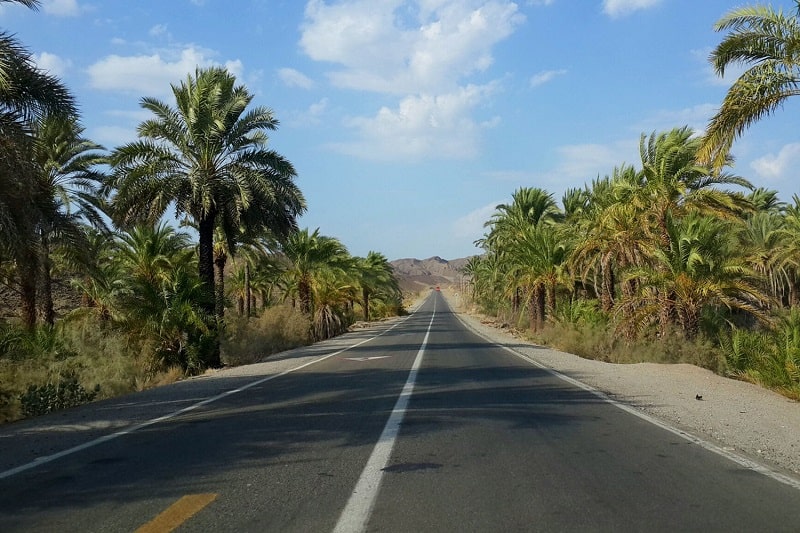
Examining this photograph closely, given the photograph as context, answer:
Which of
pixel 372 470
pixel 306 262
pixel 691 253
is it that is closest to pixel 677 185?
pixel 691 253

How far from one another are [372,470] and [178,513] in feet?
6.75

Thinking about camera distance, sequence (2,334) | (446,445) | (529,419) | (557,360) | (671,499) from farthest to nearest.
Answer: (557,360) → (2,334) → (529,419) → (446,445) → (671,499)

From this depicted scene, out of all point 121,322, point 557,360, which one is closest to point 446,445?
point 557,360

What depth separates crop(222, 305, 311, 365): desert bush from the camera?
84.8 feet

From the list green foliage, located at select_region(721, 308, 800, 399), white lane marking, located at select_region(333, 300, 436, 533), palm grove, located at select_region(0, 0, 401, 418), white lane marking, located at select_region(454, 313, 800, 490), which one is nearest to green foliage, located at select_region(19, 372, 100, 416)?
palm grove, located at select_region(0, 0, 401, 418)

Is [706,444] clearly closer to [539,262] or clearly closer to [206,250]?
[206,250]

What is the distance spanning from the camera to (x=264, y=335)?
31.0 meters

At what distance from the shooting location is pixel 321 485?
625 cm

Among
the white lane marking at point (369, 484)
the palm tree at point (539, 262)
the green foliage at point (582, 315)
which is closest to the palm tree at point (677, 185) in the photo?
the green foliage at point (582, 315)

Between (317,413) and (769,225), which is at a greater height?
(769,225)

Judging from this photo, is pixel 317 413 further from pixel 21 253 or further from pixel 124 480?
pixel 21 253

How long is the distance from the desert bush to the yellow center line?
1841 centimetres

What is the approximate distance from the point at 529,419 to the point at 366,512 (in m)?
4.93

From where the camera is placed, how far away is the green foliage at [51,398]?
453 inches
